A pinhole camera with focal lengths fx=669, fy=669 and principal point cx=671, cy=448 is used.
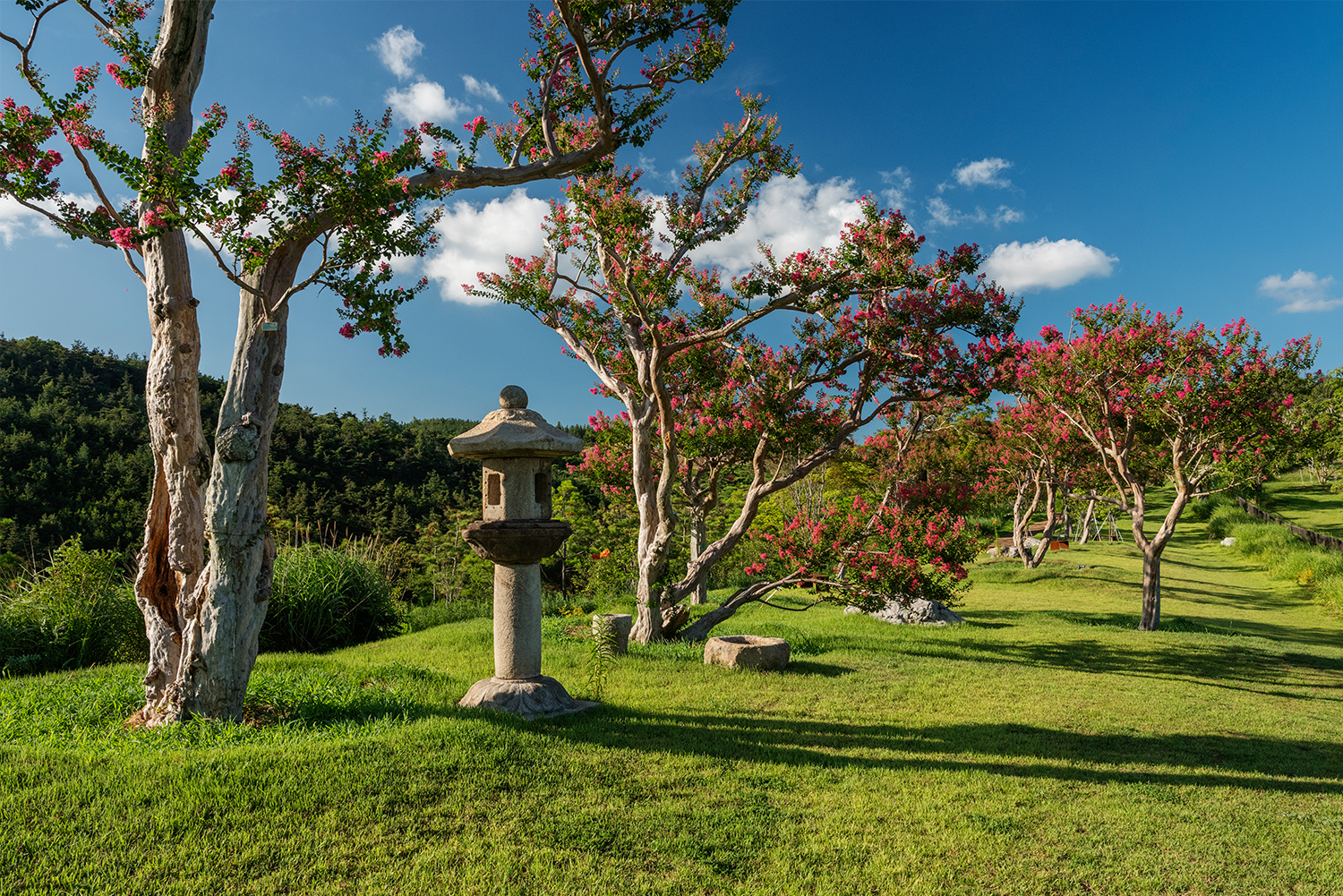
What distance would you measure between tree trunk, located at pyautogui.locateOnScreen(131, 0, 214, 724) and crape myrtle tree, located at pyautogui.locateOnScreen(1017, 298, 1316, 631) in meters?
12.8

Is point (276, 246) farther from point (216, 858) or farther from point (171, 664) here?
point (216, 858)

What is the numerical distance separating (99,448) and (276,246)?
2338 cm

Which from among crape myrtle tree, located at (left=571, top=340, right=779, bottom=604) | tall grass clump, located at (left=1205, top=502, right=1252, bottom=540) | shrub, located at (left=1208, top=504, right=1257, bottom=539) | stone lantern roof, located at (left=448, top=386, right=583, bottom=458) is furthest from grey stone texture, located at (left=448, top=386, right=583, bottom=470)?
shrub, located at (left=1208, top=504, right=1257, bottom=539)

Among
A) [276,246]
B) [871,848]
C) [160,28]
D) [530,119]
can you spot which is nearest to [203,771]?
[276,246]

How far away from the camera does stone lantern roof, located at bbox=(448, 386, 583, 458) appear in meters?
5.25

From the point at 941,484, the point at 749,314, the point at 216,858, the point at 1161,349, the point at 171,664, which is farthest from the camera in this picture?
the point at 941,484

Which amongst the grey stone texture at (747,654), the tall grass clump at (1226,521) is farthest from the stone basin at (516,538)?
the tall grass clump at (1226,521)

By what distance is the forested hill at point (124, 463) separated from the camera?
19250mm

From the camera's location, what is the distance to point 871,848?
3539 mm

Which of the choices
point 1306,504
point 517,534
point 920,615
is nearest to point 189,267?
point 517,534

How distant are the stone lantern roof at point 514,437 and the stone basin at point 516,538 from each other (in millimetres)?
561

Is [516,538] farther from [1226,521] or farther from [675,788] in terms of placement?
[1226,521]

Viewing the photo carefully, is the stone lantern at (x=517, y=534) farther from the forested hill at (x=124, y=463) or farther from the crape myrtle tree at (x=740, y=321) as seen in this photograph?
the forested hill at (x=124, y=463)

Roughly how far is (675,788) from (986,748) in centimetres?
268
